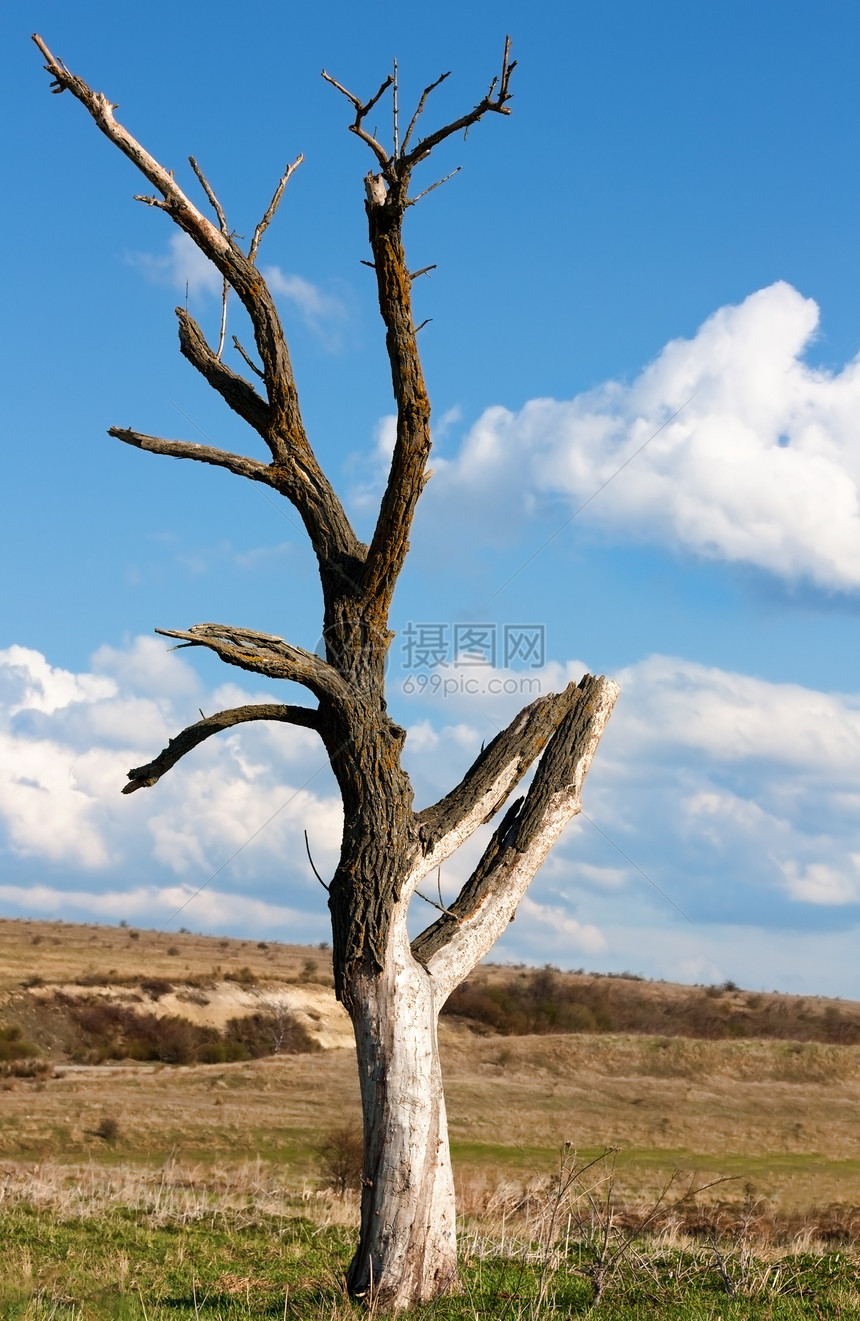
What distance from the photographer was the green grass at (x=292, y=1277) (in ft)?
22.5

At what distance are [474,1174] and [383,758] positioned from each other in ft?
42.8

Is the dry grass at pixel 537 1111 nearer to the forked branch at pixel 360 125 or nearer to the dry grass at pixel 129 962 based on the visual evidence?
the dry grass at pixel 129 962

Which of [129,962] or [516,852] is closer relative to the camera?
[516,852]

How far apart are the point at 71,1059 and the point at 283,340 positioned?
99.6ft

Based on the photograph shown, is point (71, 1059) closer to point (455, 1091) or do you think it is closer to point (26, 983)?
point (26, 983)

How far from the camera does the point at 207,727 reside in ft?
26.6

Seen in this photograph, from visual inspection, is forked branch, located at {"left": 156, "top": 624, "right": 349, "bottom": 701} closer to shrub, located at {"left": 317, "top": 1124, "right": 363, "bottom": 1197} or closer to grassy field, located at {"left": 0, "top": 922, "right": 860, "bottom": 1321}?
grassy field, located at {"left": 0, "top": 922, "right": 860, "bottom": 1321}

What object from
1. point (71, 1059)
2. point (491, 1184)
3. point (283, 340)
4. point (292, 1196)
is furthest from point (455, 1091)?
point (283, 340)

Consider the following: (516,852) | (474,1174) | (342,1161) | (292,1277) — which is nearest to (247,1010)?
(474,1174)

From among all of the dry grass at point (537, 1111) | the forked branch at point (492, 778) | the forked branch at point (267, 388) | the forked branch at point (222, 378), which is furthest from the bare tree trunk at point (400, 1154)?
the dry grass at point (537, 1111)

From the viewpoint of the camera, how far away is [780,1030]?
143ft

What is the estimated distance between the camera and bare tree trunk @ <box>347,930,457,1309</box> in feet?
23.5

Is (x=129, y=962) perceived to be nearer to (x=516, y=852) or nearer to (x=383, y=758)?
(x=516, y=852)

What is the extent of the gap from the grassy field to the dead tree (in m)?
0.92
